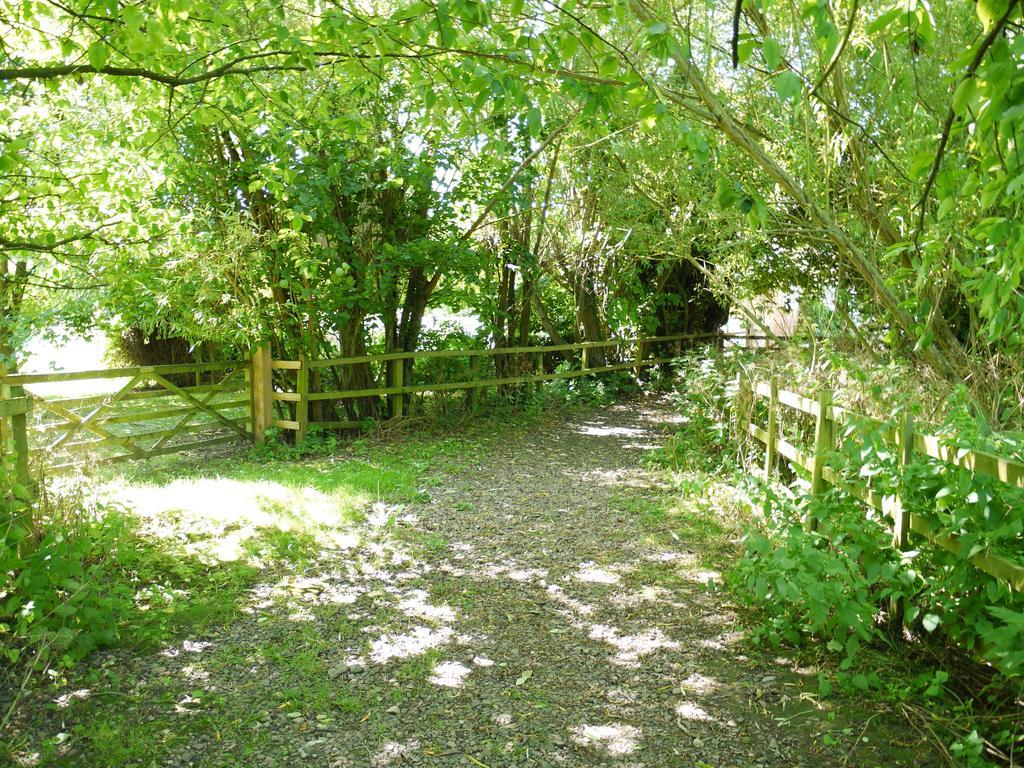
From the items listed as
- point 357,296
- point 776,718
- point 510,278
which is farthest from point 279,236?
point 776,718

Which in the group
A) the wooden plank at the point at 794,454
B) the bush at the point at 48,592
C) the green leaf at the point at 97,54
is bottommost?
the bush at the point at 48,592

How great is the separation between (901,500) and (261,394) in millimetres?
8594

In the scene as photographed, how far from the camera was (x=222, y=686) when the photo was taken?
3.79 meters

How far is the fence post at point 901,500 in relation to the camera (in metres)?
3.78

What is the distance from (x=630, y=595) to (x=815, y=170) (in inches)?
157

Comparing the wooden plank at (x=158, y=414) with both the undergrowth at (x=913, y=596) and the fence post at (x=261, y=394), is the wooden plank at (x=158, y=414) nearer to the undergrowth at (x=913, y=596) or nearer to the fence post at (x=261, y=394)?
the fence post at (x=261, y=394)

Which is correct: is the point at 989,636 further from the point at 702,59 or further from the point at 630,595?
the point at 702,59

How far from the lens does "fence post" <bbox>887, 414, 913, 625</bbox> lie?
3.78 m

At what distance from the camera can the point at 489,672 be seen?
4020 millimetres

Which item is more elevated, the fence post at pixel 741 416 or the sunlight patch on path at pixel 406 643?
the fence post at pixel 741 416

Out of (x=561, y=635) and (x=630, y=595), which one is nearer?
(x=561, y=635)

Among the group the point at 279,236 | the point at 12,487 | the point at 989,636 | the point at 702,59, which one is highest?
the point at 702,59

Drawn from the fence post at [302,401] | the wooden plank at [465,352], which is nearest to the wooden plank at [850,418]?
the wooden plank at [465,352]

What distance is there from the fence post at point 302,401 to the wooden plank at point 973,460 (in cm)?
812
